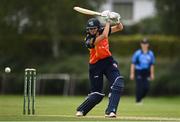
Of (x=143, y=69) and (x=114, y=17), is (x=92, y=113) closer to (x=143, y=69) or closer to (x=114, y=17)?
(x=114, y=17)

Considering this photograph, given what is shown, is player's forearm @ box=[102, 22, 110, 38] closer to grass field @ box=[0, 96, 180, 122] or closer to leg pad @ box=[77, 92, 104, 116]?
leg pad @ box=[77, 92, 104, 116]

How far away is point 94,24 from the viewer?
686 inches

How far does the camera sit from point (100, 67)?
17.8 meters

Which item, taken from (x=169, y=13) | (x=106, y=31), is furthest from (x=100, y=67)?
(x=169, y=13)

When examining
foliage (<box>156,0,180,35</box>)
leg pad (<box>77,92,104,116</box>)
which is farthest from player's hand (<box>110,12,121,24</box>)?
foliage (<box>156,0,180,35</box>)

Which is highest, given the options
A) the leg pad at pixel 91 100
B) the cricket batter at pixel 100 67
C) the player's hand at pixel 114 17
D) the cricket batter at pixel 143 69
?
the player's hand at pixel 114 17

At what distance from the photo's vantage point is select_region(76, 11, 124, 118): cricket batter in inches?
687

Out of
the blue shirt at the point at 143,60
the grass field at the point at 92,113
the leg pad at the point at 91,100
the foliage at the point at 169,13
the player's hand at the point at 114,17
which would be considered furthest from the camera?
the foliage at the point at 169,13

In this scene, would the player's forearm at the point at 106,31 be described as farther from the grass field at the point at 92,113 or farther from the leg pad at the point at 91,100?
the grass field at the point at 92,113

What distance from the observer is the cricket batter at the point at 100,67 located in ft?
57.3

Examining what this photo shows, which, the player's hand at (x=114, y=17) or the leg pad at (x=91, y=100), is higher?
the player's hand at (x=114, y=17)

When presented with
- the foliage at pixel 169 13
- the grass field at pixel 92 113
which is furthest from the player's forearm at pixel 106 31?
the foliage at pixel 169 13

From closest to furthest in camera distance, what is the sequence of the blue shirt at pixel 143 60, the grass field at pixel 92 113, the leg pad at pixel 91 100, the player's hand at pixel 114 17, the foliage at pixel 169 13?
the grass field at pixel 92 113 → the player's hand at pixel 114 17 → the leg pad at pixel 91 100 → the blue shirt at pixel 143 60 → the foliage at pixel 169 13

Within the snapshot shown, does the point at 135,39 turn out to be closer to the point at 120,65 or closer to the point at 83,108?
the point at 120,65
